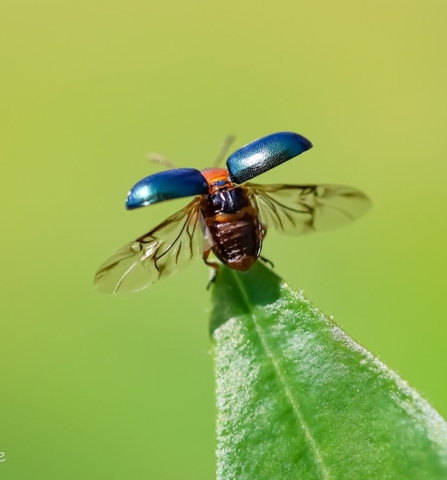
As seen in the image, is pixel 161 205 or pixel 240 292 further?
pixel 161 205

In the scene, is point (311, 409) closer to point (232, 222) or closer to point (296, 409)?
point (296, 409)

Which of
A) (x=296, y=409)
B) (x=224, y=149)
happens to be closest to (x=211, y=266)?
(x=296, y=409)

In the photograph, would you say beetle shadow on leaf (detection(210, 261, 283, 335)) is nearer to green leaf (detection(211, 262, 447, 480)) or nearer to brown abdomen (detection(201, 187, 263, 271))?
green leaf (detection(211, 262, 447, 480))

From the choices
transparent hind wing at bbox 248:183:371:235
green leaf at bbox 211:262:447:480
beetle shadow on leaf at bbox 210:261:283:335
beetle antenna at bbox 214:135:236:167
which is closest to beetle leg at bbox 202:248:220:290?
beetle shadow on leaf at bbox 210:261:283:335

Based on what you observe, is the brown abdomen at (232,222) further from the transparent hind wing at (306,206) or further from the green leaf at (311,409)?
the green leaf at (311,409)

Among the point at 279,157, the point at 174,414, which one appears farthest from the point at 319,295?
the point at 279,157

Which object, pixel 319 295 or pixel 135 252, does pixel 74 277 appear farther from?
pixel 135 252
